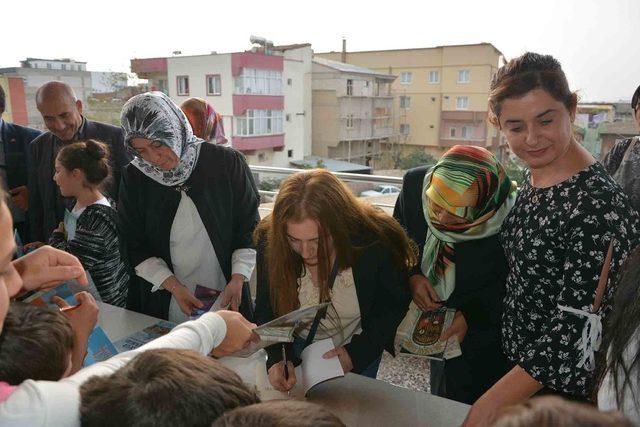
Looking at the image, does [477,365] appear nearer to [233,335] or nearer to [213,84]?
[233,335]

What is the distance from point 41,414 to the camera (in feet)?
2.25

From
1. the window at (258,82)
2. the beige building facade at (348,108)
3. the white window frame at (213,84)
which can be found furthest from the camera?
the window at (258,82)

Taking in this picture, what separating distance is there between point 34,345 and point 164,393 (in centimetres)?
38

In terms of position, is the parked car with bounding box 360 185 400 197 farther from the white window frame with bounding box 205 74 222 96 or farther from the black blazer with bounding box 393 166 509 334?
the white window frame with bounding box 205 74 222 96

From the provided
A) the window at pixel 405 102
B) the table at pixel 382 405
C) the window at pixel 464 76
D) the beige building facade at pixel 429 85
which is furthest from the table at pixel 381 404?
the window at pixel 405 102

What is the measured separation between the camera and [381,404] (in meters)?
1.19

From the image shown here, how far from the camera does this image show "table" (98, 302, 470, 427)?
44.1 inches

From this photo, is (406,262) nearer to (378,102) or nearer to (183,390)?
(183,390)

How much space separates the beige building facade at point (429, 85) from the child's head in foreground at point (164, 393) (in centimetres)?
634

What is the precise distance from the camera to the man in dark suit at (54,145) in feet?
8.19

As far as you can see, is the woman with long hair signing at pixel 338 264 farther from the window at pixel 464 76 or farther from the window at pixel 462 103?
the window at pixel 464 76

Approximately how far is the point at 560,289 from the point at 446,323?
400mm

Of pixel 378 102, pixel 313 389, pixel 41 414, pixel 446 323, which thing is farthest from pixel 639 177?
pixel 378 102

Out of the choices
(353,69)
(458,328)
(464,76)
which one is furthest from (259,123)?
(458,328)
